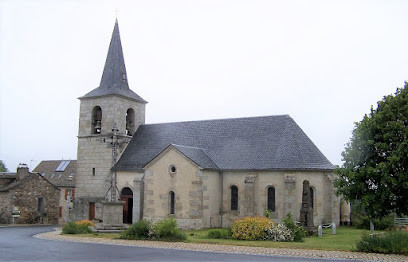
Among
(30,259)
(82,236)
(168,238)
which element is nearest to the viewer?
(30,259)

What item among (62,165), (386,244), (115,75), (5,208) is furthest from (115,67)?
(386,244)

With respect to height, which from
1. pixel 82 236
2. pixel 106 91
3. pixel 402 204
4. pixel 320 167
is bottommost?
pixel 82 236

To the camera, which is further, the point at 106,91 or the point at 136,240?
the point at 106,91

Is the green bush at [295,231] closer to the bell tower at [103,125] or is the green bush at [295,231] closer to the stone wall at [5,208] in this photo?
the bell tower at [103,125]

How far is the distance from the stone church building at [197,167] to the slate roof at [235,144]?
0.07 meters

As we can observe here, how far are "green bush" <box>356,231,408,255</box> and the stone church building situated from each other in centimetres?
1242

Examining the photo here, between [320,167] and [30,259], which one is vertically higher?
[320,167]

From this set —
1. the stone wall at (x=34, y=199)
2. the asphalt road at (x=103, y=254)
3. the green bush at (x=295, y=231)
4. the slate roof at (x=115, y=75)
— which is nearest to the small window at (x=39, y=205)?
the stone wall at (x=34, y=199)

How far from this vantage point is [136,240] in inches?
910

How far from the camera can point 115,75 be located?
39969mm

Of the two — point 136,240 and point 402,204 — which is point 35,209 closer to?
point 136,240

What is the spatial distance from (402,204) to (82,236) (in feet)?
54.3

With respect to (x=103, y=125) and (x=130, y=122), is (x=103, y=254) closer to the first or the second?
(x=103, y=125)

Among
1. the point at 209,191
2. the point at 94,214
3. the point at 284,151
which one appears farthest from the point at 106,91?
the point at 284,151
